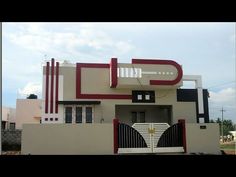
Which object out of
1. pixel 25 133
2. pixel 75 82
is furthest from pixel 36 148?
Answer: pixel 75 82

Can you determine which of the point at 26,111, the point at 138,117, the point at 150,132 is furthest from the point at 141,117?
the point at 26,111

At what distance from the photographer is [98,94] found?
1573 centimetres

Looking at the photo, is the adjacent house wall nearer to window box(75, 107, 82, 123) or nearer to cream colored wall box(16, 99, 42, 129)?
cream colored wall box(16, 99, 42, 129)

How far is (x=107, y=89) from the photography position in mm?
15812

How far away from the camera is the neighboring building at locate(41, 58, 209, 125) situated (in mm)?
15469

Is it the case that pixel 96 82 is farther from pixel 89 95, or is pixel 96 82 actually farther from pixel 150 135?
pixel 150 135

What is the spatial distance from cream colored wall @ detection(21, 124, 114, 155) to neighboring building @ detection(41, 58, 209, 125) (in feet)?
5.56

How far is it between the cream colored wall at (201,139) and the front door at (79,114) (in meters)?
4.43

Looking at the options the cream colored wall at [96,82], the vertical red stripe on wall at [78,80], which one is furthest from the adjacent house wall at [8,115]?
the cream colored wall at [96,82]

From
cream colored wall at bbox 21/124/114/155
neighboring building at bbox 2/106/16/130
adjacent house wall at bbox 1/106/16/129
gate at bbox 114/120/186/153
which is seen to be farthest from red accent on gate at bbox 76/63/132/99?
neighboring building at bbox 2/106/16/130
